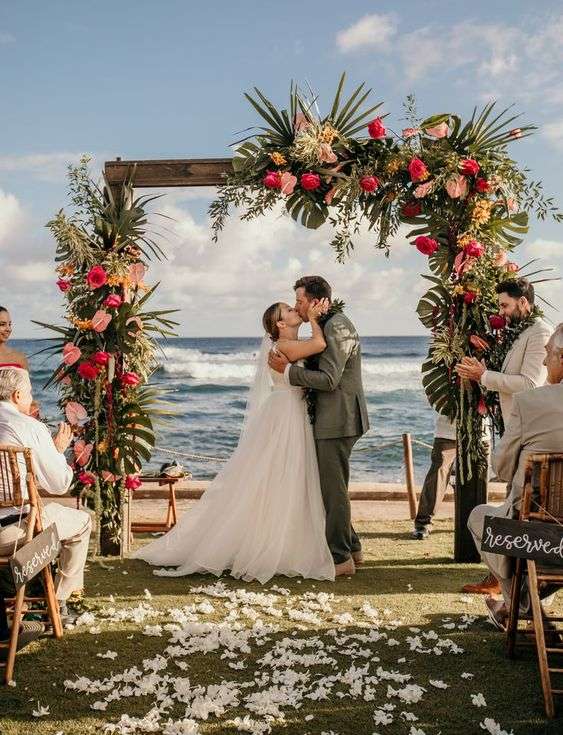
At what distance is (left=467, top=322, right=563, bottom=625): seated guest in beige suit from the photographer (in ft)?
13.1

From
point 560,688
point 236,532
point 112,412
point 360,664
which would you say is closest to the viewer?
point 560,688

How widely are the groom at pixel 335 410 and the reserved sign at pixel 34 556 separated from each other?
7.43 ft

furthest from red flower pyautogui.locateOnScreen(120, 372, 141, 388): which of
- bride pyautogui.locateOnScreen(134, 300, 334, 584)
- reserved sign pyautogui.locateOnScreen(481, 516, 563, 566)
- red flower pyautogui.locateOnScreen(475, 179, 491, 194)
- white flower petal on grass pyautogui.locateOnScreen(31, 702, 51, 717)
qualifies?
reserved sign pyautogui.locateOnScreen(481, 516, 563, 566)

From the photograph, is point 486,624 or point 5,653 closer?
point 5,653

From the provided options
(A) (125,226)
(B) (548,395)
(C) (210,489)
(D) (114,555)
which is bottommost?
(D) (114,555)

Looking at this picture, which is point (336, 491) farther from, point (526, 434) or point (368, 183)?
point (368, 183)

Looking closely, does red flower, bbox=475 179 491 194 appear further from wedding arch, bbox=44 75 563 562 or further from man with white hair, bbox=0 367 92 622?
man with white hair, bbox=0 367 92 622

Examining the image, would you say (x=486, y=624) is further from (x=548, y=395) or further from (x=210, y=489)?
(x=210, y=489)

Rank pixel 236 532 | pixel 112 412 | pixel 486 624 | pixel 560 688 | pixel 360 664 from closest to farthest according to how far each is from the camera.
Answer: pixel 560 688 < pixel 360 664 < pixel 486 624 < pixel 236 532 < pixel 112 412

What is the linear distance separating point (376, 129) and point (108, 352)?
274 centimetres

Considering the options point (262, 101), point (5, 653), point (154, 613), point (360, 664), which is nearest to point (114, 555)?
point (154, 613)

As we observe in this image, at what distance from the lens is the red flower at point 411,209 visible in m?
6.41

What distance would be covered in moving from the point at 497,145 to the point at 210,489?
349cm

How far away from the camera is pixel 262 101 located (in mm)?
6375
